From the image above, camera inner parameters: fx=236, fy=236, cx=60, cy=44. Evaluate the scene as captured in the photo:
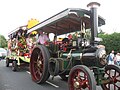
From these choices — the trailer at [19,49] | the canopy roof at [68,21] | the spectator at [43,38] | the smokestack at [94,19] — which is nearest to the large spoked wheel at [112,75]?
the smokestack at [94,19]

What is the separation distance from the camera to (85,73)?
535 centimetres

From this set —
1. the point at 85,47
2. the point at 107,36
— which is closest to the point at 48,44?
the point at 85,47

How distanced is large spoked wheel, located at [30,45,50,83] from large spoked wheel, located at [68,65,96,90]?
191 cm

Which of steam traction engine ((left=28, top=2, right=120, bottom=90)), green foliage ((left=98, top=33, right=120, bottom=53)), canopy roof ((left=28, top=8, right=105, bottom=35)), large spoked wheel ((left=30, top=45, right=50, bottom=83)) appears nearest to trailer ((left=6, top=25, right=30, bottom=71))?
large spoked wheel ((left=30, top=45, right=50, bottom=83))

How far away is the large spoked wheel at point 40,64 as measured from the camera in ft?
25.1

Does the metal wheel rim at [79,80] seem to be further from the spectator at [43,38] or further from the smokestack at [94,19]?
the spectator at [43,38]

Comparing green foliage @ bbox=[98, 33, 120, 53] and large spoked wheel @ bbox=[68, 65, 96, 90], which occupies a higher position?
green foliage @ bbox=[98, 33, 120, 53]

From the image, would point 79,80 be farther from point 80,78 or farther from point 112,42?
point 112,42

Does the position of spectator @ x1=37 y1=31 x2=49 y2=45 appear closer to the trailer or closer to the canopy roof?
the canopy roof

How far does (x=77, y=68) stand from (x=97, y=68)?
556mm

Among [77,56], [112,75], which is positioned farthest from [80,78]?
[112,75]

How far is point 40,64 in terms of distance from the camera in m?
8.29

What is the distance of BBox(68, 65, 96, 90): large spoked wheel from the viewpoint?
529cm

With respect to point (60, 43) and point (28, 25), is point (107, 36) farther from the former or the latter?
point (60, 43)
